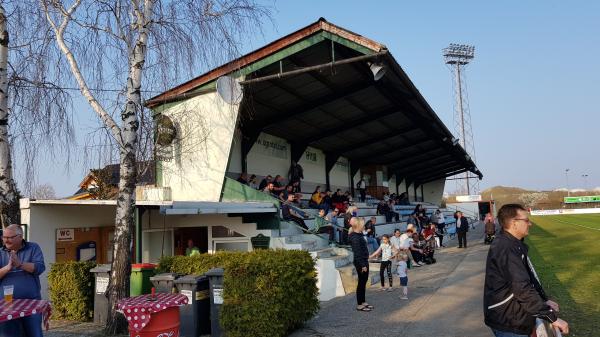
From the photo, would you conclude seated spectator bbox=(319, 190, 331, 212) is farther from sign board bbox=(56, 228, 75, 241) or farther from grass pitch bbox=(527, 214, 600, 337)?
sign board bbox=(56, 228, 75, 241)

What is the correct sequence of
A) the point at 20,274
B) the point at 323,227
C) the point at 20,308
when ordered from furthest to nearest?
the point at 323,227
the point at 20,274
the point at 20,308

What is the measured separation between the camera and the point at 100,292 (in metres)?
8.83

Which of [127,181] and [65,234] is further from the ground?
[127,181]

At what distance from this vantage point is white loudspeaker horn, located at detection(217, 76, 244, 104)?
13141mm

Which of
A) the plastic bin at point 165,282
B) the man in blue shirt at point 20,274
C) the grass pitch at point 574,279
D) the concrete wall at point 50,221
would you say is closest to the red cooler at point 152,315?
the man in blue shirt at point 20,274

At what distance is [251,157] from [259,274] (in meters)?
11.4

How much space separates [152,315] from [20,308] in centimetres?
132

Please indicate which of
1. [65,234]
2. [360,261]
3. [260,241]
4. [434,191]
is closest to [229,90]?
[260,241]

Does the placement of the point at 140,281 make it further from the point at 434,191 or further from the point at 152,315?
the point at 434,191

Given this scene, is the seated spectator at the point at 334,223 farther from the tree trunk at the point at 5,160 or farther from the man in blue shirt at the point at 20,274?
the man in blue shirt at the point at 20,274

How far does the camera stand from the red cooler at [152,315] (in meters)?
5.39

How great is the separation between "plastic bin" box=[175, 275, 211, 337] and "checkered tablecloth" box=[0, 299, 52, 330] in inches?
94.2

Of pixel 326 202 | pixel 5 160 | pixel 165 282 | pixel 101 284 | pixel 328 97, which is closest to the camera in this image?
pixel 5 160

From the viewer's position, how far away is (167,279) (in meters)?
7.61
